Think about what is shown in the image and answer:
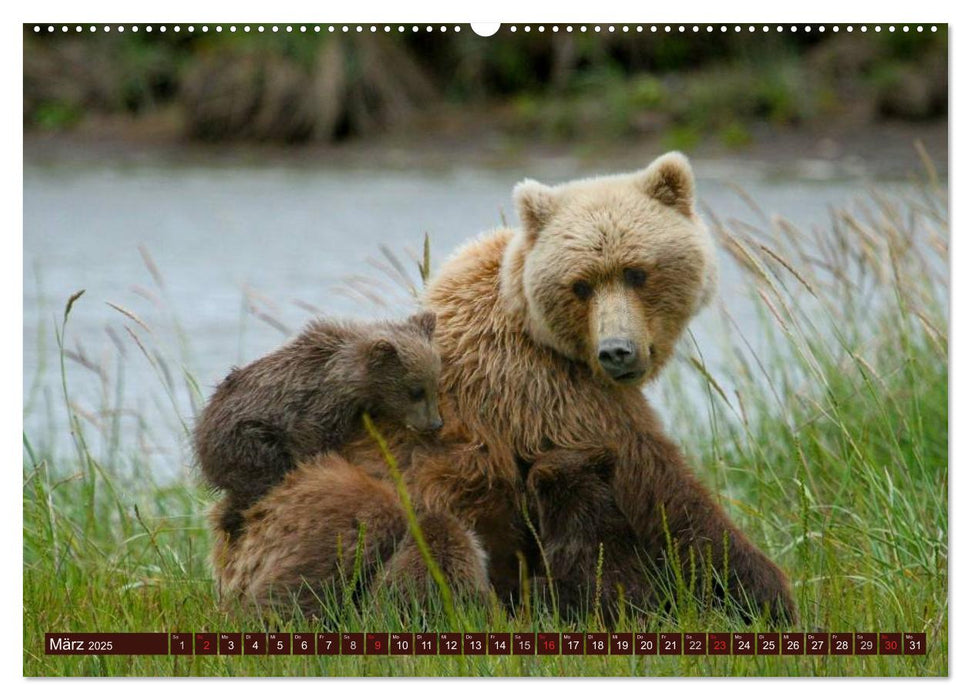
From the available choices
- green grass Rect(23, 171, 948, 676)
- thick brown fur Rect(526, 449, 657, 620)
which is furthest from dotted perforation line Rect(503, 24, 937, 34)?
thick brown fur Rect(526, 449, 657, 620)

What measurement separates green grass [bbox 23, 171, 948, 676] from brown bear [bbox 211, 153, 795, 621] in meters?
0.25

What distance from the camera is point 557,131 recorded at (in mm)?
7527

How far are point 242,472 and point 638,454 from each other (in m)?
1.34

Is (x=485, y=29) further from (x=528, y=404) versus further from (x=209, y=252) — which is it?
(x=209, y=252)

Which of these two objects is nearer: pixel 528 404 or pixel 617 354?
pixel 617 354

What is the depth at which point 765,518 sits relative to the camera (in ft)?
18.7

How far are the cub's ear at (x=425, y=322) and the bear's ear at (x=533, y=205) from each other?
44 centimetres

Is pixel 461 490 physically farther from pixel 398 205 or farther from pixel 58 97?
pixel 398 205

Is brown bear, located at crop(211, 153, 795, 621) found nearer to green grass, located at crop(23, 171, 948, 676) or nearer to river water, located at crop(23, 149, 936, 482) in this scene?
green grass, located at crop(23, 171, 948, 676)

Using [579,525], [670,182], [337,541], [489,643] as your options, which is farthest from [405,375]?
[670,182]

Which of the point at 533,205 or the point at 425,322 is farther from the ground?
the point at 533,205

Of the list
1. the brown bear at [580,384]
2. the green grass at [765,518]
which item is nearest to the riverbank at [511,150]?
the green grass at [765,518]

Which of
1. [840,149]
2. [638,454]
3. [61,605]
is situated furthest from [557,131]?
[61,605]

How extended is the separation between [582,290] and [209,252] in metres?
7.16
